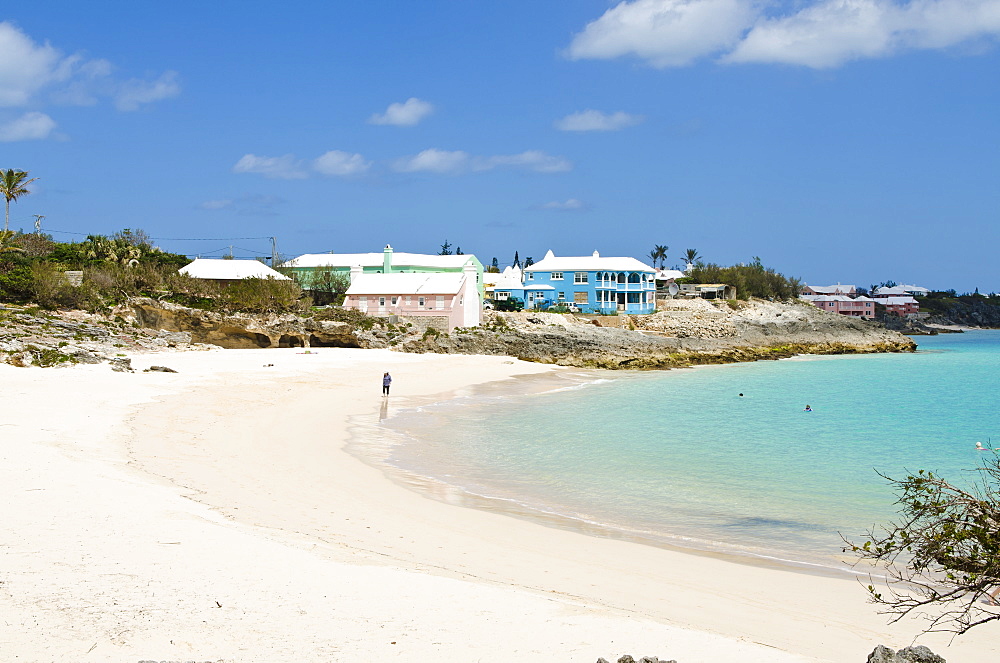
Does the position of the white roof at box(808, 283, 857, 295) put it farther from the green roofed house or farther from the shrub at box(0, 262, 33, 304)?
the shrub at box(0, 262, 33, 304)

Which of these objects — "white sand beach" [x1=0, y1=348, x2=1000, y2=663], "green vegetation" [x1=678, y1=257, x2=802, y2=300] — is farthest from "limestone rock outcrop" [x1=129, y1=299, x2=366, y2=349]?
"green vegetation" [x1=678, y1=257, x2=802, y2=300]

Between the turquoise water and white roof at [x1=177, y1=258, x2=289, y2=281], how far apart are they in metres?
23.2

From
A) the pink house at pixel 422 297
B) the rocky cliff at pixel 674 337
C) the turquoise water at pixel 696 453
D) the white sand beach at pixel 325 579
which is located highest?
the pink house at pixel 422 297

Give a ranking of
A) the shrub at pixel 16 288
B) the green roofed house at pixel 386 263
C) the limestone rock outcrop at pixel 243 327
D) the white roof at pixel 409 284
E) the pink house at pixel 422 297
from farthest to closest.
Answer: the green roofed house at pixel 386 263 → the white roof at pixel 409 284 → the pink house at pixel 422 297 → the limestone rock outcrop at pixel 243 327 → the shrub at pixel 16 288

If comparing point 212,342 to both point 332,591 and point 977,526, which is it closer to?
point 332,591

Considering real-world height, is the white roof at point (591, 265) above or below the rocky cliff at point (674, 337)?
above

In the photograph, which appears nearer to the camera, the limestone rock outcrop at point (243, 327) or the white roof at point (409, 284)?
the limestone rock outcrop at point (243, 327)

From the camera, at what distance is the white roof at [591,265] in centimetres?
6912

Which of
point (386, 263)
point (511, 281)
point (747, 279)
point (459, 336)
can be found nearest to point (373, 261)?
point (386, 263)

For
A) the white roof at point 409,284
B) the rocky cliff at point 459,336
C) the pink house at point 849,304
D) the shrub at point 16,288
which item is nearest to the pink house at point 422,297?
the white roof at point 409,284

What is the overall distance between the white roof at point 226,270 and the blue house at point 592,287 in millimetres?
25444

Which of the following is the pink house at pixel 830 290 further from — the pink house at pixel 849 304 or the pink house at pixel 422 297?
the pink house at pixel 422 297

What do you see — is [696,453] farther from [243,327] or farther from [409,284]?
[409,284]

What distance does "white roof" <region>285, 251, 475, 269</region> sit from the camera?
6519 centimetres
